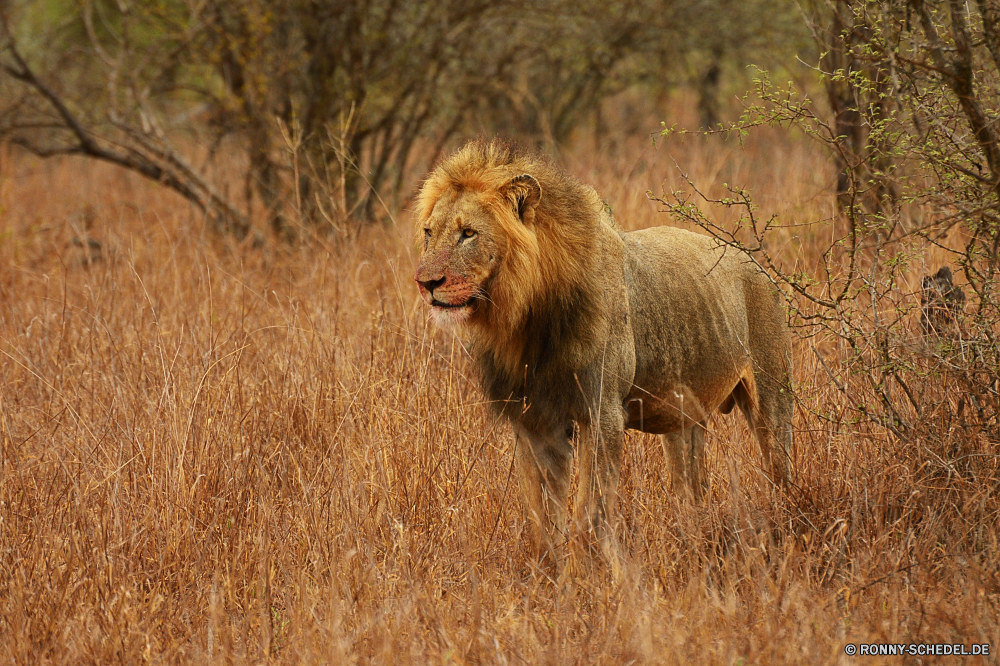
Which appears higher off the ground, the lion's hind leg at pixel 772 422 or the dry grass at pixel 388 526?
the lion's hind leg at pixel 772 422

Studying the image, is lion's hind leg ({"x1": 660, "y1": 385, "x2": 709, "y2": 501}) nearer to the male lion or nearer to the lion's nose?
the male lion

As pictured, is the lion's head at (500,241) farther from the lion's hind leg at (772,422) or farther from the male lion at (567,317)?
the lion's hind leg at (772,422)

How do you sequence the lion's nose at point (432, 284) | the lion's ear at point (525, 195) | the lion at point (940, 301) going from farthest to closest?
the lion at point (940, 301) < the lion's ear at point (525, 195) < the lion's nose at point (432, 284)

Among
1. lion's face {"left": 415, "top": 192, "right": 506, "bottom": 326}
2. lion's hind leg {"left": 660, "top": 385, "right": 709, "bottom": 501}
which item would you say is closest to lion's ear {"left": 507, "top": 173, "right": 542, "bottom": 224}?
lion's face {"left": 415, "top": 192, "right": 506, "bottom": 326}

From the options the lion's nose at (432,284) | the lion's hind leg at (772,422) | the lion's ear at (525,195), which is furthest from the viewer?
the lion's hind leg at (772,422)

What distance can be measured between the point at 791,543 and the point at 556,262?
1.16 meters

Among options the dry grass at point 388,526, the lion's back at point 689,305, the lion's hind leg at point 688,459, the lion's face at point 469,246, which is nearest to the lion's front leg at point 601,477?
the dry grass at point 388,526

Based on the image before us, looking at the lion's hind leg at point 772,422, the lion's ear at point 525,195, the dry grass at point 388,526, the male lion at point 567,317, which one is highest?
the lion's ear at point 525,195

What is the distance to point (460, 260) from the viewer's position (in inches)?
126

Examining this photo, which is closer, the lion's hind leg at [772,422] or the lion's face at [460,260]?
the lion's face at [460,260]

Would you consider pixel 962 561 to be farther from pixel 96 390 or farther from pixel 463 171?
pixel 96 390

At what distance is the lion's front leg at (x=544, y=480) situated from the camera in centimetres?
364

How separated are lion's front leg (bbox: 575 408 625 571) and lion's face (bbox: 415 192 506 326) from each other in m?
0.59

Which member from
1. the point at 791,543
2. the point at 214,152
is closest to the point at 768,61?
the point at 214,152
